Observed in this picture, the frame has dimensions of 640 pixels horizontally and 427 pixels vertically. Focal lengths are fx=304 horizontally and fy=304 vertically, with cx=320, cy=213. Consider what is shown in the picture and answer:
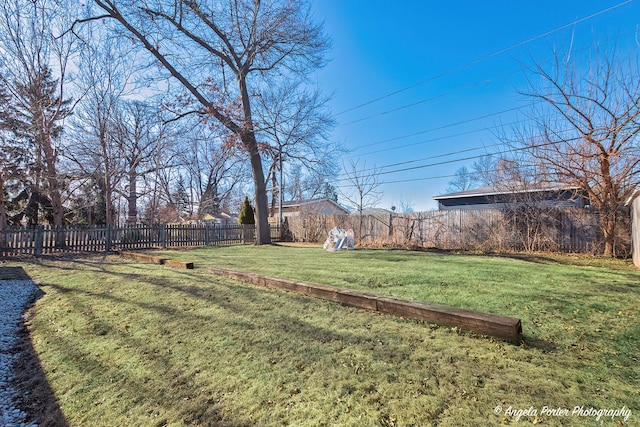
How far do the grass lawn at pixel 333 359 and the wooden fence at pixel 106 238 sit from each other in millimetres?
8085

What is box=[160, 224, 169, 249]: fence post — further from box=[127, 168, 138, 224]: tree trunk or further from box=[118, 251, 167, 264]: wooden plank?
box=[127, 168, 138, 224]: tree trunk

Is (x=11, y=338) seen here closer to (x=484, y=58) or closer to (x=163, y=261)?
(x=163, y=261)

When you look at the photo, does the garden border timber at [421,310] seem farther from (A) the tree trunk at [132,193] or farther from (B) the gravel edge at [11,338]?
(A) the tree trunk at [132,193]

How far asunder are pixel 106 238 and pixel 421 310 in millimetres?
12727

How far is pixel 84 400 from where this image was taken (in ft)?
7.25

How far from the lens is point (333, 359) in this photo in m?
2.33

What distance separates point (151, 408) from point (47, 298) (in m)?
4.50

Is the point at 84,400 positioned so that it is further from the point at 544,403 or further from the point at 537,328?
the point at 537,328

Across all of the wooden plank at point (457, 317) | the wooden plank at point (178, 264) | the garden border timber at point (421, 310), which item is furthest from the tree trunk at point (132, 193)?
the wooden plank at point (457, 317)

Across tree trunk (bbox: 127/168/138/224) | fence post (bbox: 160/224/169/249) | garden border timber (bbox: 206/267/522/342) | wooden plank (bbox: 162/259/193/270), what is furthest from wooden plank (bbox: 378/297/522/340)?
tree trunk (bbox: 127/168/138/224)

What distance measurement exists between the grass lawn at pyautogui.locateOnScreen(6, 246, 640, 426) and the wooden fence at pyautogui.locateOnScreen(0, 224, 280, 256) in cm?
808

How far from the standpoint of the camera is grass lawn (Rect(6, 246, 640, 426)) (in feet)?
5.78

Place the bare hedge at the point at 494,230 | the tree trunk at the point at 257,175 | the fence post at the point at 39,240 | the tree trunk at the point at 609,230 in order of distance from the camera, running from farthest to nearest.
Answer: the tree trunk at the point at 257,175, the fence post at the point at 39,240, the bare hedge at the point at 494,230, the tree trunk at the point at 609,230

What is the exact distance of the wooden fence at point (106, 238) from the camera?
32.9 ft
